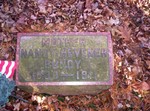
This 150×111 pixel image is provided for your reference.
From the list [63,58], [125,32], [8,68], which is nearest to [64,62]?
[63,58]

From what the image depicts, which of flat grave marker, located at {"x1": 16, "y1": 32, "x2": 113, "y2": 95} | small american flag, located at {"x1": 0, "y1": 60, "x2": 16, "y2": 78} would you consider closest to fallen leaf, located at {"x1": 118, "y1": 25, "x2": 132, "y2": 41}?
flat grave marker, located at {"x1": 16, "y1": 32, "x2": 113, "y2": 95}

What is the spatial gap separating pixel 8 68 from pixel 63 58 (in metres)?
0.77

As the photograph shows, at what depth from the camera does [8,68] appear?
11.3ft

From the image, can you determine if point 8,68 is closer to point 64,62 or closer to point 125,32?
point 64,62

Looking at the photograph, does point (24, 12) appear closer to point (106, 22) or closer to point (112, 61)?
point (106, 22)

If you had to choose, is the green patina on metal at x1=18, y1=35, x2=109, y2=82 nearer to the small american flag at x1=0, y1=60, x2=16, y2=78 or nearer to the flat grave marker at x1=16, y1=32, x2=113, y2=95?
the flat grave marker at x1=16, y1=32, x2=113, y2=95

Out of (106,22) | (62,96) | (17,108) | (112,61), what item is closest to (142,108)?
(112,61)

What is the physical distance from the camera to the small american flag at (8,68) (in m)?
3.39

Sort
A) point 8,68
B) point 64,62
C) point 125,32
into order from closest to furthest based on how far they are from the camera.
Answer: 1. point 8,68
2. point 64,62
3. point 125,32

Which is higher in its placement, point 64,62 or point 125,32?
point 125,32

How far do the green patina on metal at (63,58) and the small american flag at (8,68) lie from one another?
11 centimetres

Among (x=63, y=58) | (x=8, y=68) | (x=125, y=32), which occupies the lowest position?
(x=8, y=68)

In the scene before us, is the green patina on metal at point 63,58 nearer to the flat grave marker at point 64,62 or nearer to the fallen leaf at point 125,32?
the flat grave marker at point 64,62

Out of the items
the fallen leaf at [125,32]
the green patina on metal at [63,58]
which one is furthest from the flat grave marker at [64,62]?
the fallen leaf at [125,32]
